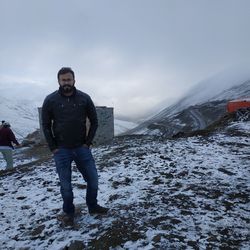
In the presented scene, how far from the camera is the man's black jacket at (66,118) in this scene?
7.09 meters

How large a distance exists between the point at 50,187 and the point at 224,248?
5362 millimetres

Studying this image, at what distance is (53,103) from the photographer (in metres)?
7.07

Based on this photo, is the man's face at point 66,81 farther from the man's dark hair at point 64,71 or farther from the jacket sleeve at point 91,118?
the jacket sleeve at point 91,118

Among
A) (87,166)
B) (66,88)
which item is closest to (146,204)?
(87,166)

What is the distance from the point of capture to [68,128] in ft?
23.4

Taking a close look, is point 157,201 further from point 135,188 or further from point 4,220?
point 4,220

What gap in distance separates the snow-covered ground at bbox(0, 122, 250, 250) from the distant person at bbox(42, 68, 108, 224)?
29.9 inches

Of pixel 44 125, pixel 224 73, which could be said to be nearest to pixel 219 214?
pixel 44 125

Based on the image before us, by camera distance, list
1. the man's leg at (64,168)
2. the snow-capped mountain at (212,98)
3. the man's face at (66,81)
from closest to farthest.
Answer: the man's face at (66,81) → the man's leg at (64,168) → the snow-capped mountain at (212,98)

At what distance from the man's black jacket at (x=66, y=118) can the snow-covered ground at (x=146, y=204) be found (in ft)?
5.12

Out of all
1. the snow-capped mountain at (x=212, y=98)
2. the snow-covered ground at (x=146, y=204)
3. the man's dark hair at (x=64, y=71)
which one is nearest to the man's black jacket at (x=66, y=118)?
the man's dark hair at (x=64, y=71)

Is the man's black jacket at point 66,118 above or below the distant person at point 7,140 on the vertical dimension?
above

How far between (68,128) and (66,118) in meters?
0.18

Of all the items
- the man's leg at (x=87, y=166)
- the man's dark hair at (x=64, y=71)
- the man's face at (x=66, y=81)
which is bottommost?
the man's leg at (x=87, y=166)
